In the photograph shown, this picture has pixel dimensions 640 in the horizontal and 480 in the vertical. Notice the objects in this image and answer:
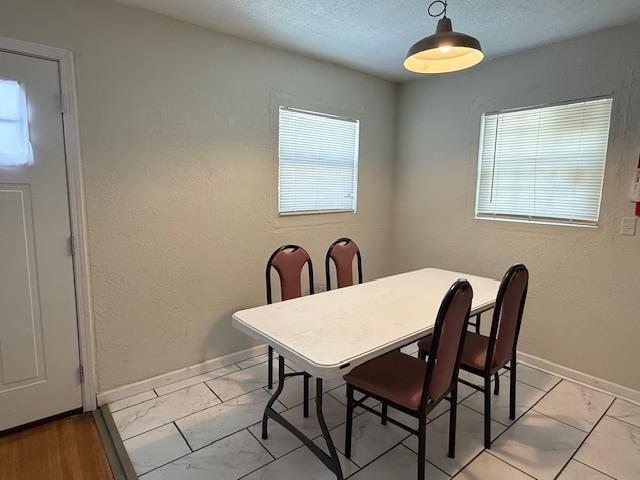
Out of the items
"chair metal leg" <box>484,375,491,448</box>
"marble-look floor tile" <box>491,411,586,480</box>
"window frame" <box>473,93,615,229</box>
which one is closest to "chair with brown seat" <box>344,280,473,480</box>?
"chair metal leg" <box>484,375,491,448</box>

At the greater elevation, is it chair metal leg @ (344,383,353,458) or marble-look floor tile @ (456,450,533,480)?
chair metal leg @ (344,383,353,458)

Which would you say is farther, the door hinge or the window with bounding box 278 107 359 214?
the window with bounding box 278 107 359 214

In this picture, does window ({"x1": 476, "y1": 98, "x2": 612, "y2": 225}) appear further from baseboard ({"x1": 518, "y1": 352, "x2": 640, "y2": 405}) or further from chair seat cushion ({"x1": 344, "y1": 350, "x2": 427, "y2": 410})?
chair seat cushion ({"x1": 344, "y1": 350, "x2": 427, "y2": 410})

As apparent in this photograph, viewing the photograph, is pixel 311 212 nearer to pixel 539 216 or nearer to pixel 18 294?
pixel 539 216

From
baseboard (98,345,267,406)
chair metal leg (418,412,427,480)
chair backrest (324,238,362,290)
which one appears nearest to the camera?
chair metal leg (418,412,427,480)

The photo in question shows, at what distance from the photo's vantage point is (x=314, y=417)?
231 centimetres

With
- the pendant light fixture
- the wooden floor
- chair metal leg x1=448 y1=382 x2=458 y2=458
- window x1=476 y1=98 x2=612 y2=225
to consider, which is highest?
the pendant light fixture

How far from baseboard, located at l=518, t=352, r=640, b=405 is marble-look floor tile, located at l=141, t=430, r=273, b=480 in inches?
90.6

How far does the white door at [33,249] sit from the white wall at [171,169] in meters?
0.15

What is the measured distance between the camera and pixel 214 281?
287 cm

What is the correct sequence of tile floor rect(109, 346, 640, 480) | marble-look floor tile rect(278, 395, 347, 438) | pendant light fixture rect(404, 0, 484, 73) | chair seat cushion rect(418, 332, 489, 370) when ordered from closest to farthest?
pendant light fixture rect(404, 0, 484, 73) → tile floor rect(109, 346, 640, 480) → chair seat cushion rect(418, 332, 489, 370) → marble-look floor tile rect(278, 395, 347, 438)

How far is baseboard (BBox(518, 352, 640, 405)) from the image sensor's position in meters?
2.58

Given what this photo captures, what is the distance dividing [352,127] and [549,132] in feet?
5.54

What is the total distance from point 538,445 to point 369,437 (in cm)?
95
